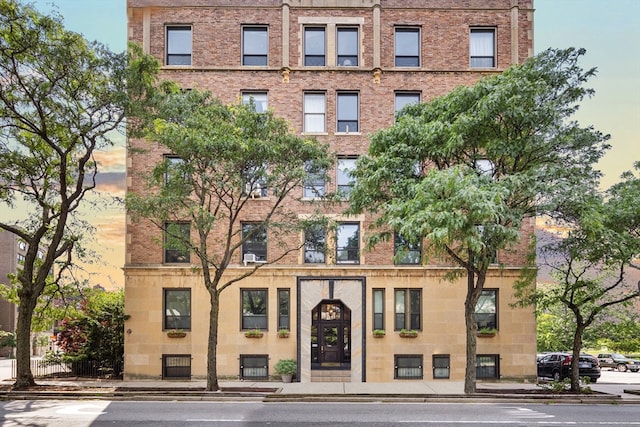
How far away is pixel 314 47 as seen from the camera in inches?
1166

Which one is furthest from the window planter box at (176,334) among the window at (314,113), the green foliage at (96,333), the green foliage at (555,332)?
the green foliage at (555,332)

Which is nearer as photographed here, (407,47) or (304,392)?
(304,392)

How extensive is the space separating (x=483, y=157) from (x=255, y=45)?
1310 cm

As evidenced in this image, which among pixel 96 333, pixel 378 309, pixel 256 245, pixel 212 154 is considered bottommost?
pixel 96 333

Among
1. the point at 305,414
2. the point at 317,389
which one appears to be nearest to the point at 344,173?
the point at 317,389

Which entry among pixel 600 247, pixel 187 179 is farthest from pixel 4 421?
pixel 600 247

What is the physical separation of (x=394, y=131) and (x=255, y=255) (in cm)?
1001

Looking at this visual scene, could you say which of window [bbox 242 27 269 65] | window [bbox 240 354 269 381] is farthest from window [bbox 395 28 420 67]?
window [bbox 240 354 269 381]

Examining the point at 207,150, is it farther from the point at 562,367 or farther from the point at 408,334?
the point at 562,367

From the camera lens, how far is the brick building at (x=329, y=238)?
92.3 feet

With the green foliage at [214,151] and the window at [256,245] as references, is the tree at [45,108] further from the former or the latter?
the window at [256,245]

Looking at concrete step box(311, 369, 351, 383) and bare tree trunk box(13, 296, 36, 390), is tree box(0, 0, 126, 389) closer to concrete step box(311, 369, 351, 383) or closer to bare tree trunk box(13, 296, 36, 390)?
bare tree trunk box(13, 296, 36, 390)

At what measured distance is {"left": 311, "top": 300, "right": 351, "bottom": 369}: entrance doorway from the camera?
2858cm

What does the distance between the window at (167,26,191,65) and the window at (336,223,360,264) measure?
36.5 feet
